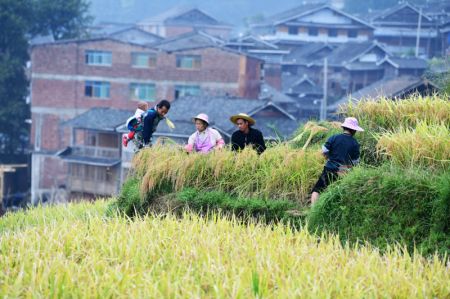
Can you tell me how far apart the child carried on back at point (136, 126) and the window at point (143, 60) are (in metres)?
31.2

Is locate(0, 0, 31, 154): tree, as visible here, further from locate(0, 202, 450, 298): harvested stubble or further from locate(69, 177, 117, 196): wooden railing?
locate(0, 202, 450, 298): harvested stubble

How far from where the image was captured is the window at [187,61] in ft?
148

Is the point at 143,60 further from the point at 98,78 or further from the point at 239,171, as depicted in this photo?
the point at 239,171

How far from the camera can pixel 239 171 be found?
12.4 metres

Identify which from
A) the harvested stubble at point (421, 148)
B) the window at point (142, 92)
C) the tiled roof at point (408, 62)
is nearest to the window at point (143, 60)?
the window at point (142, 92)

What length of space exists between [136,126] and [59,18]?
38.5 m

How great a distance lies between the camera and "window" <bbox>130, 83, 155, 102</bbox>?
149 feet

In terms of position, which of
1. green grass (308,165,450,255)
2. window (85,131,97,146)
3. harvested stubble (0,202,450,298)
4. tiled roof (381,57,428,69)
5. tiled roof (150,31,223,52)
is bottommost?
window (85,131,97,146)

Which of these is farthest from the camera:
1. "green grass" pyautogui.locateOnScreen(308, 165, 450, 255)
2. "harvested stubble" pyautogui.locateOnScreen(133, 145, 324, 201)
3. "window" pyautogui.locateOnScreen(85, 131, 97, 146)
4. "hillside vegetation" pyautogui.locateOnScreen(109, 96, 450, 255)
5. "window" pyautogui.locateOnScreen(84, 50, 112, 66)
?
"window" pyautogui.locateOnScreen(84, 50, 112, 66)

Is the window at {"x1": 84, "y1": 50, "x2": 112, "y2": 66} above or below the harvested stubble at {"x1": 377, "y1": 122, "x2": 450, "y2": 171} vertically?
above

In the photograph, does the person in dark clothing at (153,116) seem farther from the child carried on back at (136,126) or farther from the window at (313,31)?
the window at (313,31)

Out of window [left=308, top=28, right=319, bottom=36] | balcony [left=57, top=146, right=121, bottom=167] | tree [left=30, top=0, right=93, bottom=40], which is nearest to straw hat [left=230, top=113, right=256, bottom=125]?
balcony [left=57, top=146, right=121, bottom=167]

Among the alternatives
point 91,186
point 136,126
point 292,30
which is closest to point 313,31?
point 292,30

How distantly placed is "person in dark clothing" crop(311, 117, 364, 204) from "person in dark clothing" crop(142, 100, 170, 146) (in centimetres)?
329
